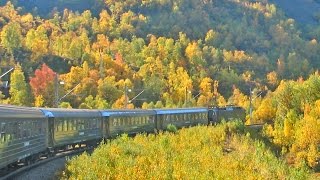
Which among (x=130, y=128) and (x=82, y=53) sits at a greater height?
(x=82, y=53)

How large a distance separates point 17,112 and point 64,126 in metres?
9.56

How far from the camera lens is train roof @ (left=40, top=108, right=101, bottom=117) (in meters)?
31.2

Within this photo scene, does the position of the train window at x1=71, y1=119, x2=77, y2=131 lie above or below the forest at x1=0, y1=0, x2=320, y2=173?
below

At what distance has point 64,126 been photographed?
3366 centimetres

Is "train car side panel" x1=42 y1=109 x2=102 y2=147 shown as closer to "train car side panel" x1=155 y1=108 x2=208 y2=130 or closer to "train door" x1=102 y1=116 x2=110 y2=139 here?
"train door" x1=102 y1=116 x2=110 y2=139

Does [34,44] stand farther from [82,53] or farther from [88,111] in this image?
[88,111]

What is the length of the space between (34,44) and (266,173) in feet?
383

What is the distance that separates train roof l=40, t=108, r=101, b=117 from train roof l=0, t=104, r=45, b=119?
4.98ft

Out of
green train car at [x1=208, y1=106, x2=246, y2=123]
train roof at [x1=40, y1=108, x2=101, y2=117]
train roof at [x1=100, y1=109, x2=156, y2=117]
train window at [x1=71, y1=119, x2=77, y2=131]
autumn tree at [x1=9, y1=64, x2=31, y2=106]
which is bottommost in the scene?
green train car at [x1=208, y1=106, x2=246, y2=123]

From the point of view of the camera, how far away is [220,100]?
132 m

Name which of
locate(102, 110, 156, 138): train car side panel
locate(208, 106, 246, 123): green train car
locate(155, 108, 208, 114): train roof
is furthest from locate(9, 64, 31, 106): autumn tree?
locate(102, 110, 156, 138): train car side panel

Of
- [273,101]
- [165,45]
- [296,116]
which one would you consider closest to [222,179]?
[296,116]

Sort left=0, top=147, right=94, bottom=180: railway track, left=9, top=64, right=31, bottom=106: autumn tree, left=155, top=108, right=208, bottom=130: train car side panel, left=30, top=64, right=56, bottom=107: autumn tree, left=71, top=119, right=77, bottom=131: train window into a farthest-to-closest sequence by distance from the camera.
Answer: left=30, top=64, right=56, bottom=107: autumn tree
left=9, top=64, right=31, bottom=106: autumn tree
left=155, top=108, right=208, bottom=130: train car side panel
left=71, top=119, right=77, bottom=131: train window
left=0, top=147, right=94, bottom=180: railway track

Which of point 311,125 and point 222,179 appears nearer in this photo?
point 222,179
